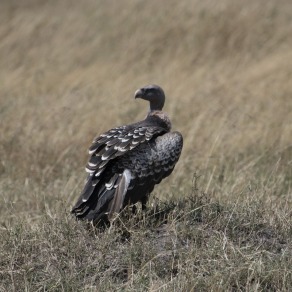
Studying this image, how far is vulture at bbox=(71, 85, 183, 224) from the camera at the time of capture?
6.43 m

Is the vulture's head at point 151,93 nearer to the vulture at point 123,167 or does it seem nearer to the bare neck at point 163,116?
the bare neck at point 163,116

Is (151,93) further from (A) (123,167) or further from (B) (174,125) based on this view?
(B) (174,125)

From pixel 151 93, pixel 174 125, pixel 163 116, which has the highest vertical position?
pixel 151 93

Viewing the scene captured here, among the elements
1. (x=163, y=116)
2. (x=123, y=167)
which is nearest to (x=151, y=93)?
(x=163, y=116)

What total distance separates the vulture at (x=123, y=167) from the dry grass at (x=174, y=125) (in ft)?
Result: 0.46

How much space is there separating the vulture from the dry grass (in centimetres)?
14

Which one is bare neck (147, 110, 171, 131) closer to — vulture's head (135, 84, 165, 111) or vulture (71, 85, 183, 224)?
vulture's head (135, 84, 165, 111)

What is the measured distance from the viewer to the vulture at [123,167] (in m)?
6.43

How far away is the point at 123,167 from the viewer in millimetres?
6664

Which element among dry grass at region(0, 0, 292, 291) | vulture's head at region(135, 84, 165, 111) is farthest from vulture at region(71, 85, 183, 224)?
vulture's head at region(135, 84, 165, 111)

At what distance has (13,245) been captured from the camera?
606 cm

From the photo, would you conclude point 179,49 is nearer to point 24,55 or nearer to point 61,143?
point 24,55

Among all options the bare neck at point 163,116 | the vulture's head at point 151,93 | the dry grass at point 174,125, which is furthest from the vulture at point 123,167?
the vulture's head at point 151,93

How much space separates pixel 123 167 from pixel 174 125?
4.64 meters
